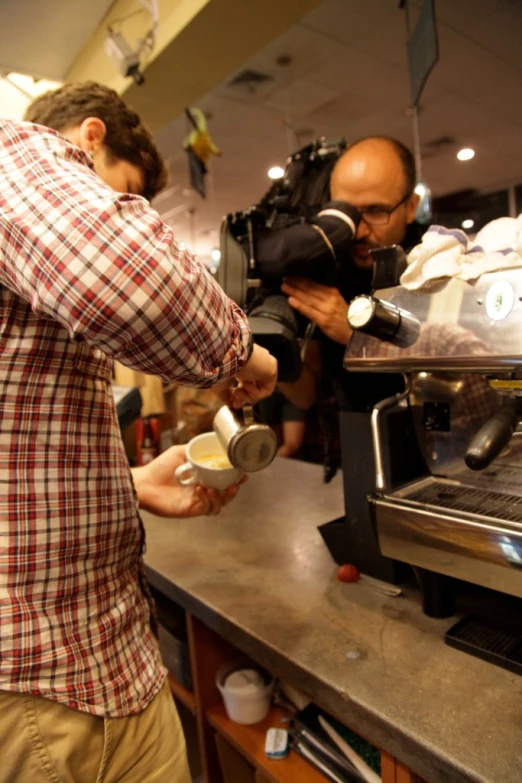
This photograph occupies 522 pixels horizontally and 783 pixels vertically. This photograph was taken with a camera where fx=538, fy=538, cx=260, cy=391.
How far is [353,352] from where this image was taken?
788 mm

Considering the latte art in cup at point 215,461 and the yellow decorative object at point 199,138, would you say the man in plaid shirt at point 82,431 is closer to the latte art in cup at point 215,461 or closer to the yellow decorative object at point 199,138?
the latte art in cup at point 215,461

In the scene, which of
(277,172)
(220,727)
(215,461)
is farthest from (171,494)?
(277,172)

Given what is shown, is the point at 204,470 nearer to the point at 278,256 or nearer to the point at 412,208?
the point at 278,256

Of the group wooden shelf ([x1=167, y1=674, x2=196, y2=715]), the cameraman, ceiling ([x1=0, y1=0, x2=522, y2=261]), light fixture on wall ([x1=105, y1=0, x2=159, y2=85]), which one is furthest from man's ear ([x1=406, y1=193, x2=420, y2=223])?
ceiling ([x1=0, y1=0, x2=522, y2=261])

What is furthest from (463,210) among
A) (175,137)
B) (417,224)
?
(417,224)

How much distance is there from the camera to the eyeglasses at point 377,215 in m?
1.12

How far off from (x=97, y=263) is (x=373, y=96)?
343 centimetres

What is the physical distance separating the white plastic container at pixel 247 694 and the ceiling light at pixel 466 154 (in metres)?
4.53

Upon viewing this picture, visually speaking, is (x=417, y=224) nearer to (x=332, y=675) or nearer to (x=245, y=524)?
(x=245, y=524)

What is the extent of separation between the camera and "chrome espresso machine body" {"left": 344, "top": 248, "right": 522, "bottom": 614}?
62 cm

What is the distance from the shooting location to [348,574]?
0.94m

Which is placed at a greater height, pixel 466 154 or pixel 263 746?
pixel 466 154

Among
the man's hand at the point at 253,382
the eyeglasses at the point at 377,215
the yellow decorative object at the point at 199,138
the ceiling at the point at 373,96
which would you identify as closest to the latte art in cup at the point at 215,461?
the man's hand at the point at 253,382

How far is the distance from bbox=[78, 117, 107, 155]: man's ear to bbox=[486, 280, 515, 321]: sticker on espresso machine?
0.59 metres
